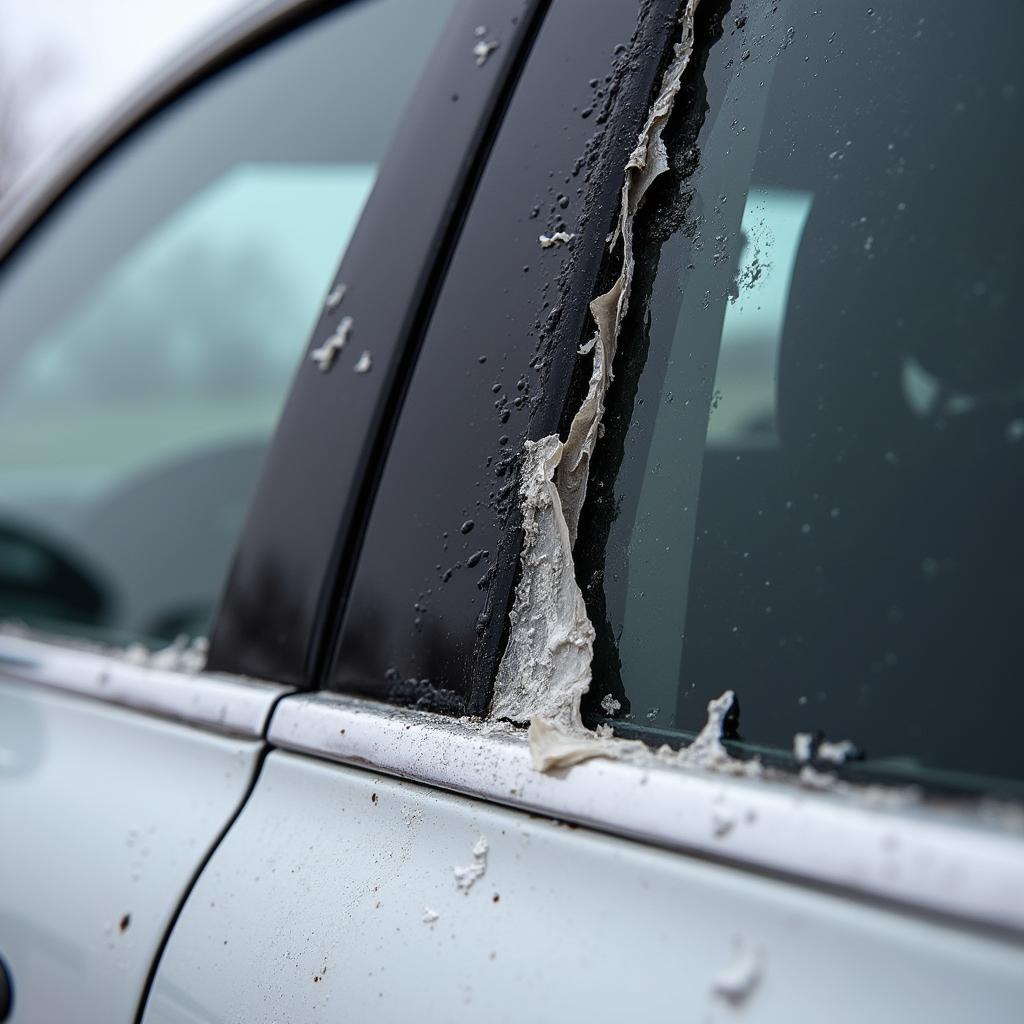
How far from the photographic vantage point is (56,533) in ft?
8.12

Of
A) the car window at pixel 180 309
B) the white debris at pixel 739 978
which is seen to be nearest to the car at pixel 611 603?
the white debris at pixel 739 978

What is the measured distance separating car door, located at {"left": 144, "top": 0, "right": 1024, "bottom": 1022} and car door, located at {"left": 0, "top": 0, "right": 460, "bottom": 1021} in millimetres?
121

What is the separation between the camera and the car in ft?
2.21

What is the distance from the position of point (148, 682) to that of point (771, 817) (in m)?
0.82

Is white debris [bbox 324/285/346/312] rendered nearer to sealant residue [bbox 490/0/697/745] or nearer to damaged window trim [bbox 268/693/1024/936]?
sealant residue [bbox 490/0/697/745]

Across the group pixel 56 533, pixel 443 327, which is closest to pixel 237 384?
pixel 56 533

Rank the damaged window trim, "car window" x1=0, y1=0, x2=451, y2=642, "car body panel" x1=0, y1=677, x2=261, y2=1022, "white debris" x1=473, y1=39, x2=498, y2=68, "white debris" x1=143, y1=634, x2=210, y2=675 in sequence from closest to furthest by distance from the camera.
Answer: the damaged window trim → "car body panel" x1=0, y1=677, x2=261, y2=1022 → "white debris" x1=473, y1=39, x2=498, y2=68 → "white debris" x1=143, y1=634, x2=210, y2=675 → "car window" x1=0, y1=0, x2=451, y2=642

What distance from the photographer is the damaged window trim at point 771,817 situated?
22.9 inches

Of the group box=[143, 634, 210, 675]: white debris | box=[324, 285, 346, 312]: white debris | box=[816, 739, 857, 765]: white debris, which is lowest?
box=[816, 739, 857, 765]: white debris

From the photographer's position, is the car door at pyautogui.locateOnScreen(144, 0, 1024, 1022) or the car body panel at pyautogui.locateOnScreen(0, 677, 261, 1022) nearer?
the car door at pyautogui.locateOnScreen(144, 0, 1024, 1022)

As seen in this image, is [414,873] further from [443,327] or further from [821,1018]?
[443,327]

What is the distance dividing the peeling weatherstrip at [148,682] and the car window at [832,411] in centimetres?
42

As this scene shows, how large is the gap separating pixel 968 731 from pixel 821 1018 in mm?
200

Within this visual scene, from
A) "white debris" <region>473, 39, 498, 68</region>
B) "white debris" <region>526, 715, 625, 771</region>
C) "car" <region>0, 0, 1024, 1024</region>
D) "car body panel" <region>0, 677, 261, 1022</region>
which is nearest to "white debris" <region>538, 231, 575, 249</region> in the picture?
"car" <region>0, 0, 1024, 1024</region>
